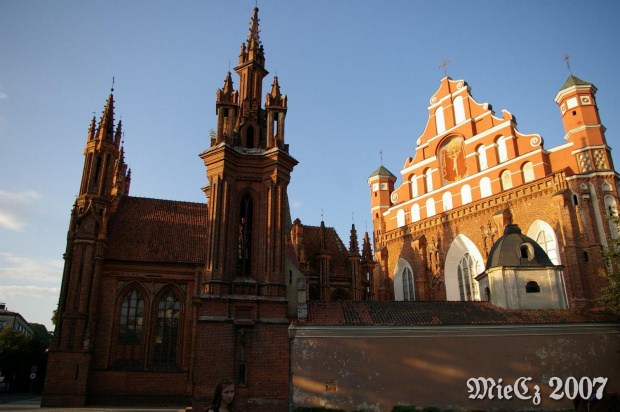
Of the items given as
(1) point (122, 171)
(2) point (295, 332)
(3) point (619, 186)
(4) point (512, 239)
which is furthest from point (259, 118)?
(1) point (122, 171)

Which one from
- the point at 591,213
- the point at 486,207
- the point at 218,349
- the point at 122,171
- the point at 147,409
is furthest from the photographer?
the point at 122,171

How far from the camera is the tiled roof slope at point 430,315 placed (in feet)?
69.2

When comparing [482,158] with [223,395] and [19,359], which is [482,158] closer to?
[223,395]

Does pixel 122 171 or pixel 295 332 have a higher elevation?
pixel 122 171

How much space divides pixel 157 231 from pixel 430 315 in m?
18.8

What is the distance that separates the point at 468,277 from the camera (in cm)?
3272

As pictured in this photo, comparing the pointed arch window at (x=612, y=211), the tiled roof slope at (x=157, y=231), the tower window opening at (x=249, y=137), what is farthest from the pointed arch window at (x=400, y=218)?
the tower window opening at (x=249, y=137)

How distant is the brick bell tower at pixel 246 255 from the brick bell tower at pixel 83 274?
30.9 ft

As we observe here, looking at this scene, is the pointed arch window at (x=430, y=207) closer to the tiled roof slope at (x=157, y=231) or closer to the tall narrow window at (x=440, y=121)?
the tall narrow window at (x=440, y=121)

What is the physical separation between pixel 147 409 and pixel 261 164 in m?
13.9

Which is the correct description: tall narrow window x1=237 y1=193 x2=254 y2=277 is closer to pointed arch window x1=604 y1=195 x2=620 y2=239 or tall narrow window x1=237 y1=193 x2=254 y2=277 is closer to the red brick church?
the red brick church

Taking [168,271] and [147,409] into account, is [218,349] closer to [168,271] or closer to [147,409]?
[147,409]

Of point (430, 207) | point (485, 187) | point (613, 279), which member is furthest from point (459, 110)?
point (613, 279)

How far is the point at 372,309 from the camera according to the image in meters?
22.5
